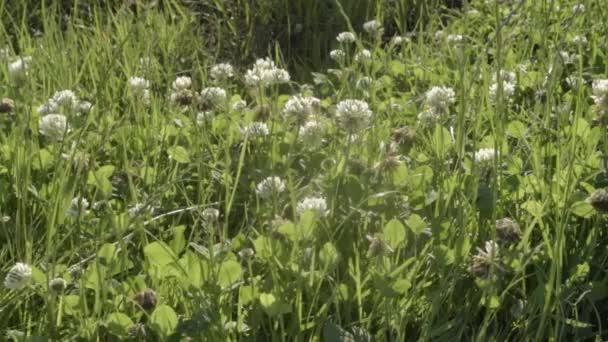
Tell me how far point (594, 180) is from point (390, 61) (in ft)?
3.31

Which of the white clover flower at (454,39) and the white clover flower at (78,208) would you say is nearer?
the white clover flower at (78,208)

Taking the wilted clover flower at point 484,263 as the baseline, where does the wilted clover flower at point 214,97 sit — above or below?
above

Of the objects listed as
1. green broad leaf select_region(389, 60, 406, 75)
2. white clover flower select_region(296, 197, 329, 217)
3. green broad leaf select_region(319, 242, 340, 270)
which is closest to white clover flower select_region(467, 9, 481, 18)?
green broad leaf select_region(389, 60, 406, 75)

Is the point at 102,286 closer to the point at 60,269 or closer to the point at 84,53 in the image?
the point at 60,269

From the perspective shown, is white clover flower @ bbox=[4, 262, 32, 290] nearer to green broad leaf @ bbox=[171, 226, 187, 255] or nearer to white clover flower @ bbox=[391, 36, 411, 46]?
green broad leaf @ bbox=[171, 226, 187, 255]

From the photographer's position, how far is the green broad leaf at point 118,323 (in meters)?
1.58

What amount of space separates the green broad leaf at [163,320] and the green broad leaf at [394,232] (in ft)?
1.30

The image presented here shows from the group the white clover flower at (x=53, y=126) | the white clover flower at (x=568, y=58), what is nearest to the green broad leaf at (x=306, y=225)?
the white clover flower at (x=53, y=126)

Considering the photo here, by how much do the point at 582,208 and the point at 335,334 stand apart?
56 cm

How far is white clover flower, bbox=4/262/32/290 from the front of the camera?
163 cm

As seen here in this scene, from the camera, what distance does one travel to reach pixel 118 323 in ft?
5.20

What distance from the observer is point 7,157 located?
7.16 feet

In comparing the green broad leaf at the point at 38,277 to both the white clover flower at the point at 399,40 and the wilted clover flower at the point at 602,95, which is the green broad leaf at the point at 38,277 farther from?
the white clover flower at the point at 399,40

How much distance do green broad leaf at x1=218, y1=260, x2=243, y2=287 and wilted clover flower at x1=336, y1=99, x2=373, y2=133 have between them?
42 centimetres
